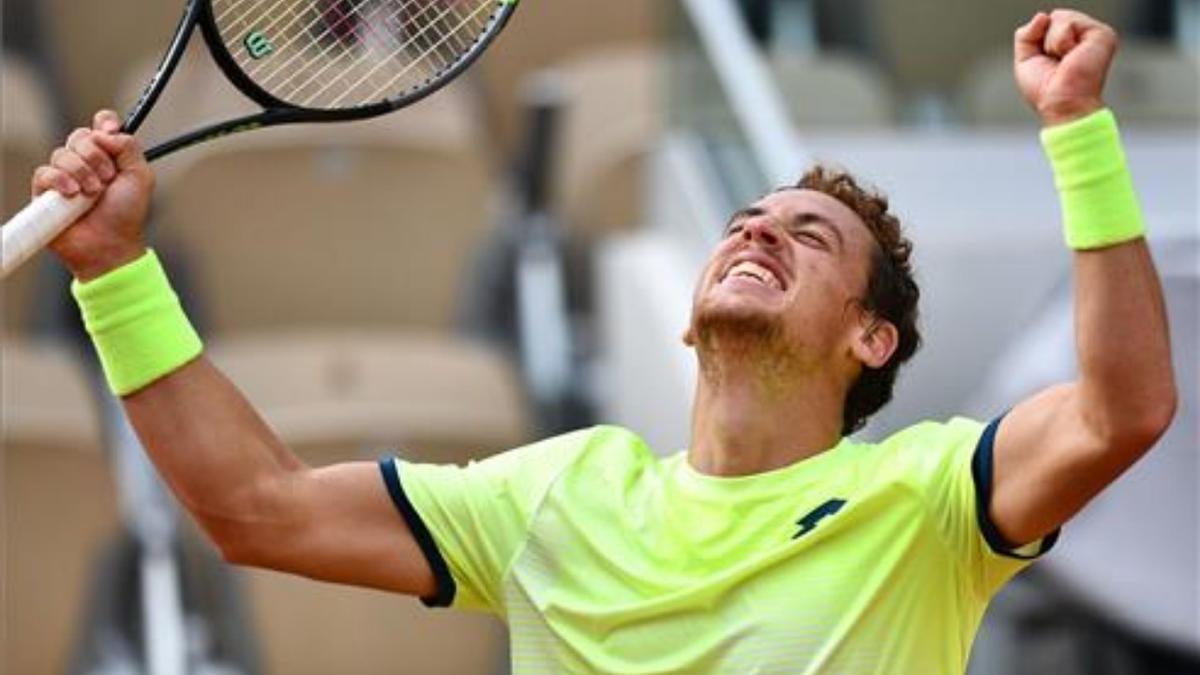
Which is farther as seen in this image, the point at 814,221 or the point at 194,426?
the point at 814,221

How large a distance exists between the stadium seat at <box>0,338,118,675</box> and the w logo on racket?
3.81 m

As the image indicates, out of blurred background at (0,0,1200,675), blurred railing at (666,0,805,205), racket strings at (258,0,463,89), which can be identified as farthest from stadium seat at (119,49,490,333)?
racket strings at (258,0,463,89)

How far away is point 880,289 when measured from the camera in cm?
401

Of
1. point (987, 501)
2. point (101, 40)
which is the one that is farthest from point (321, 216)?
point (987, 501)

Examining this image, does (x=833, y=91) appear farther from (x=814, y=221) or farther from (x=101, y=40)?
(x=814, y=221)

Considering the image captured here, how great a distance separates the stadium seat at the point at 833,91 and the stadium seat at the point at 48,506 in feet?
5.89

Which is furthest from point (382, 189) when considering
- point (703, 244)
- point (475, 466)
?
point (475, 466)

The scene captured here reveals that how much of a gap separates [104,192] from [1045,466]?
110cm

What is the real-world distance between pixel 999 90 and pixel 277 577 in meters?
2.01

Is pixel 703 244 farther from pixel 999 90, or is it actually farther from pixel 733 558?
pixel 733 558

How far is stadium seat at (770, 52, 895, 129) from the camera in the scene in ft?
24.9

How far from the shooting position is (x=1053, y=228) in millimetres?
7230

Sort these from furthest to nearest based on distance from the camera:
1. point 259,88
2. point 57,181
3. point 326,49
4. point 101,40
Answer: point 101,40, point 326,49, point 259,88, point 57,181

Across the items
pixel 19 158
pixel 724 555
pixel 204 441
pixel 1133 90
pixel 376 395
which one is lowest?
pixel 376 395
